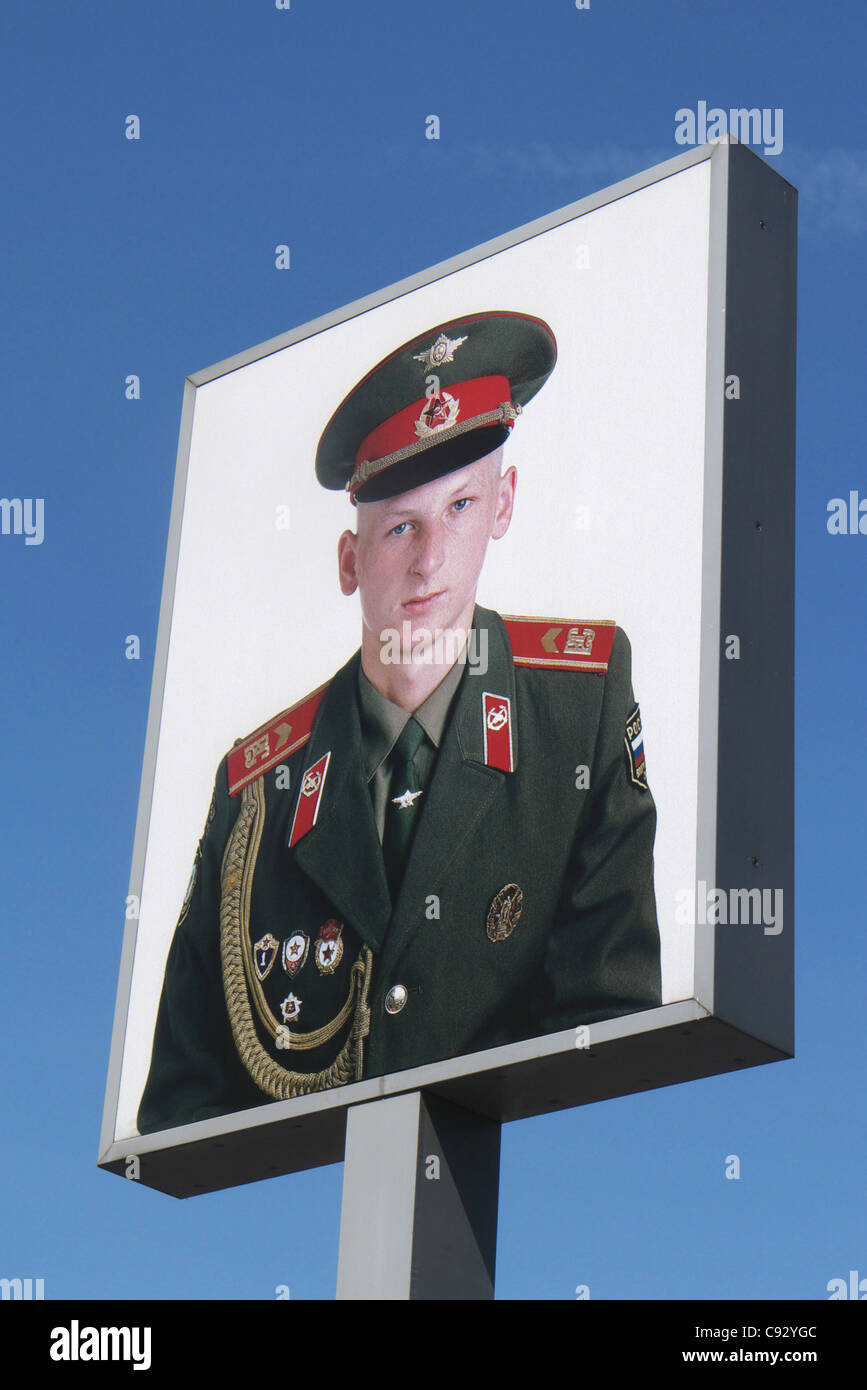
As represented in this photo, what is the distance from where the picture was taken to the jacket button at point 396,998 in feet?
23.4

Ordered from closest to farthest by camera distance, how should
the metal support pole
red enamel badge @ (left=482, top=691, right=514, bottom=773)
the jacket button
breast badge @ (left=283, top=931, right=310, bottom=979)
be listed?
the metal support pole
the jacket button
red enamel badge @ (left=482, top=691, right=514, bottom=773)
breast badge @ (left=283, top=931, right=310, bottom=979)

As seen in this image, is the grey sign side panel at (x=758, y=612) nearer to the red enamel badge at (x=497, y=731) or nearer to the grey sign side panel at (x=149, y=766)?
the red enamel badge at (x=497, y=731)

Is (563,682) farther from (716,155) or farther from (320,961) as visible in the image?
(716,155)

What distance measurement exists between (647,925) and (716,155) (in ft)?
9.92

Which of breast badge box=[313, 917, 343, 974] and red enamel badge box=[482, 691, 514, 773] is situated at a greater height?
red enamel badge box=[482, 691, 514, 773]

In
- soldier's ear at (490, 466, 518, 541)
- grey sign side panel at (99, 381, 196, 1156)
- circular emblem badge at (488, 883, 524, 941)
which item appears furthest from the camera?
grey sign side panel at (99, 381, 196, 1156)

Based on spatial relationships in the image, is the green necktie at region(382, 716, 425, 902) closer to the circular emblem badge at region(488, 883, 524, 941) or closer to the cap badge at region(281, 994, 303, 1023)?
the circular emblem badge at region(488, 883, 524, 941)

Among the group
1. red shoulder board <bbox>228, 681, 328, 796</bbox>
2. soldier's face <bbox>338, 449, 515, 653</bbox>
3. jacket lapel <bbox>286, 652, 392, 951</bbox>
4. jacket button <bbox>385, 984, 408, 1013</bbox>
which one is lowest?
jacket button <bbox>385, 984, 408, 1013</bbox>

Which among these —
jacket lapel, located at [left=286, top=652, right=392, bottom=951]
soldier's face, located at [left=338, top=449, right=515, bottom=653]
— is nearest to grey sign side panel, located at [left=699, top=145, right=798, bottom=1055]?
soldier's face, located at [left=338, top=449, right=515, bottom=653]

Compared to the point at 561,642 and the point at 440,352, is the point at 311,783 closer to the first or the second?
the point at 561,642

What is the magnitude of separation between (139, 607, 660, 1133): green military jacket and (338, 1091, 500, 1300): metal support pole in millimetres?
221

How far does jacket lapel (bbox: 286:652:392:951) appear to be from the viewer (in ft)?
24.4

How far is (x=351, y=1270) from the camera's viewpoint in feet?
22.4
